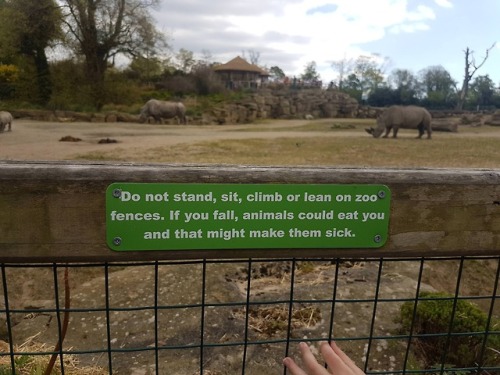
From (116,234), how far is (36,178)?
255 mm

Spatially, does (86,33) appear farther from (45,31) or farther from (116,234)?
(116,234)

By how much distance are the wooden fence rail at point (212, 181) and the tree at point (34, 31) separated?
1981cm

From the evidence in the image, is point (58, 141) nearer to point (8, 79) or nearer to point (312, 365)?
point (8, 79)

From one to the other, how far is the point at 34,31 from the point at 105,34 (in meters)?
6.57

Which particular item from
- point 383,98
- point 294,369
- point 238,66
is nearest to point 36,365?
point 294,369

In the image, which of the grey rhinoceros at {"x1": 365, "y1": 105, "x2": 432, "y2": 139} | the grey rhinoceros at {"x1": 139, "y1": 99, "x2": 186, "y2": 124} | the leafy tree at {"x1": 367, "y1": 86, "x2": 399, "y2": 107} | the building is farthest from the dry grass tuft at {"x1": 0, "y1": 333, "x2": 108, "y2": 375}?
the leafy tree at {"x1": 367, "y1": 86, "x2": 399, "y2": 107}

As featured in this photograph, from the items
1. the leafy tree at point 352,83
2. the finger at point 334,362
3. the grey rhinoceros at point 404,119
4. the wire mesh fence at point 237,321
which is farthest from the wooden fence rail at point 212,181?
the leafy tree at point 352,83

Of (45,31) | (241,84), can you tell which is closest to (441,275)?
(45,31)

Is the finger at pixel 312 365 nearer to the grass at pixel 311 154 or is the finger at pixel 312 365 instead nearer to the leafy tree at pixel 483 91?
the grass at pixel 311 154

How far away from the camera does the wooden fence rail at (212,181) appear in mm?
1206

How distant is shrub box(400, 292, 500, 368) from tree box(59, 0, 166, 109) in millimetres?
24318

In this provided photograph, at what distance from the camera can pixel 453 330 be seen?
3057 millimetres

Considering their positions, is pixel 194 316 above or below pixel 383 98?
below

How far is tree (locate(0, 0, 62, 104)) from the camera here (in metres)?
18.2
